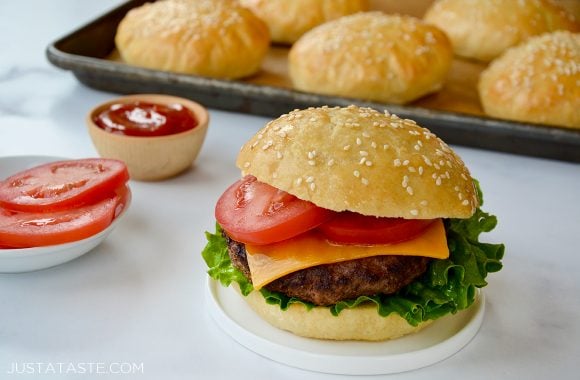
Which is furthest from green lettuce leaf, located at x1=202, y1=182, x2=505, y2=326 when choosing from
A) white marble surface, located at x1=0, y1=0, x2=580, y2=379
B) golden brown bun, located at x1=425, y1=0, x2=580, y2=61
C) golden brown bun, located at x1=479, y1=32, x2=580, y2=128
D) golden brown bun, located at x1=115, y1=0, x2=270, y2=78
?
golden brown bun, located at x1=425, y1=0, x2=580, y2=61

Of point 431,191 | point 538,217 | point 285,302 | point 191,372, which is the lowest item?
point 538,217

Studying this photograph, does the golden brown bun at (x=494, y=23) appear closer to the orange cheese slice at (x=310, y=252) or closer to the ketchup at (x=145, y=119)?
the ketchup at (x=145, y=119)

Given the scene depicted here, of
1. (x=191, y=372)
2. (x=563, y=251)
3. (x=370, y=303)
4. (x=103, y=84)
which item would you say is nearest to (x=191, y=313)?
(x=191, y=372)

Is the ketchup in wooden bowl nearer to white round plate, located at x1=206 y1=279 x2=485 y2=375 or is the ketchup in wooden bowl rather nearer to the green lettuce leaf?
the green lettuce leaf

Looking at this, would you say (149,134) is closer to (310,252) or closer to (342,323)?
(310,252)

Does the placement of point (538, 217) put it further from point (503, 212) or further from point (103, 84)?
point (103, 84)

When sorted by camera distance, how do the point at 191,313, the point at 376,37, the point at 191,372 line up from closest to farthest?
the point at 191,372 < the point at 191,313 < the point at 376,37
